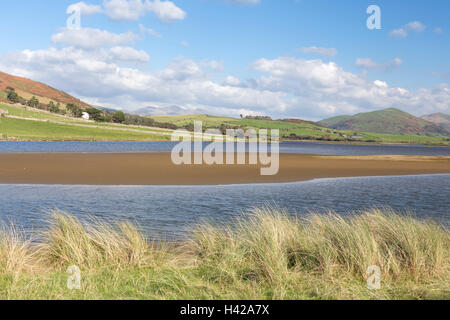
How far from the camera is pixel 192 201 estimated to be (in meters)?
16.2

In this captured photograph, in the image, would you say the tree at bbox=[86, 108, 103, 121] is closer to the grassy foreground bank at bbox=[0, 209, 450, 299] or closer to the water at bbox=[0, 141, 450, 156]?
the water at bbox=[0, 141, 450, 156]

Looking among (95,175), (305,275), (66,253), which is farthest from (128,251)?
(95,175)

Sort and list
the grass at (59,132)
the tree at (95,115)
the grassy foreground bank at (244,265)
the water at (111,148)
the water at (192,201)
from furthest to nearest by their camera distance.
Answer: the tree at (95,115), the grass at (59,132), the water at (111,148), the water at (192,201), the grassy foreground bank at (244,265)

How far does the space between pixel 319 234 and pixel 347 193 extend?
12.0 m

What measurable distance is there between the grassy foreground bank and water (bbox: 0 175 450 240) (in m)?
2.60

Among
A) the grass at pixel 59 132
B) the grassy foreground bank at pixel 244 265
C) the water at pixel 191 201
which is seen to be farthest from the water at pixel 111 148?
the grassy foreground bank at pixel 244 265

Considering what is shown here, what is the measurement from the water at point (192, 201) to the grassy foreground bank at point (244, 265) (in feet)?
8.51

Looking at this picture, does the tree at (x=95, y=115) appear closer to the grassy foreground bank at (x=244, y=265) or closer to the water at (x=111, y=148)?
the water at (x=111, y=148)

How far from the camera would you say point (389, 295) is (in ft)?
19.0

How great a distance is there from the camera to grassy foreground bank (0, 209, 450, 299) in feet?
19.0

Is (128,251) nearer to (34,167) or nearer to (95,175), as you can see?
(95,175)

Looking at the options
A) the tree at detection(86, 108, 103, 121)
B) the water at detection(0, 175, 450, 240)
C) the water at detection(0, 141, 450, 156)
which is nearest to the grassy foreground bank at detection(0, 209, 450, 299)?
the water at detection(0, 175, 450, 240)

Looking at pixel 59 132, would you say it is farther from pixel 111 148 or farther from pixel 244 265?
pixel 244 265

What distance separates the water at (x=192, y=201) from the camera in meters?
12.5
